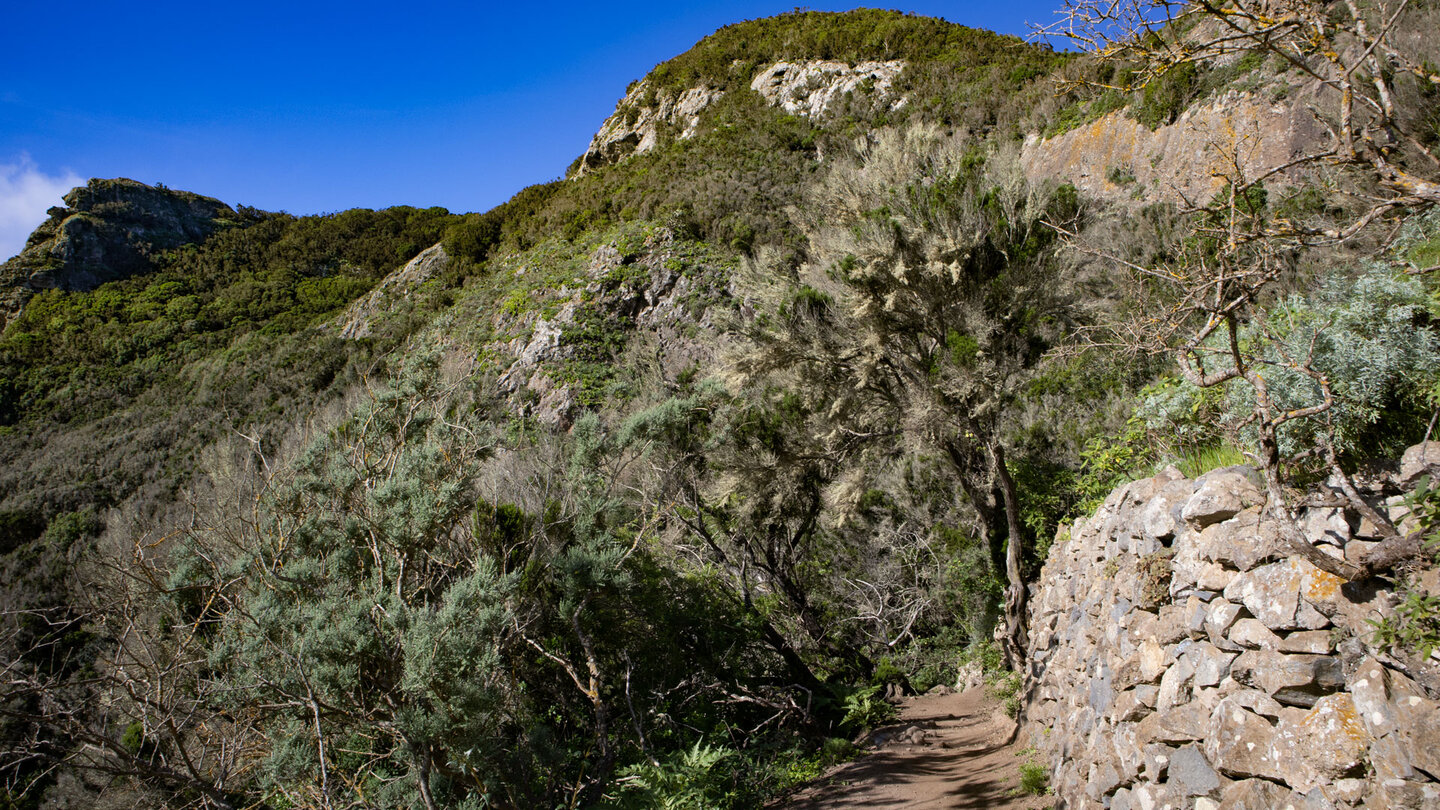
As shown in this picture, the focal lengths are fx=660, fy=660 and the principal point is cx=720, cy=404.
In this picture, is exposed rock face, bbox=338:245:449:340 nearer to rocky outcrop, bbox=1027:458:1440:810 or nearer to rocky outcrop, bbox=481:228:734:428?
rocky outcrop, bbox=481:228:734:428

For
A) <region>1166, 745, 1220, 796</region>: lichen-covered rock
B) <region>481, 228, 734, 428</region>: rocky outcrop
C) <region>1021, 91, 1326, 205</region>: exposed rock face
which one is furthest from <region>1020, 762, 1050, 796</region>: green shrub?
<region>481, 228, 734, 428</region>: rocky outcrop

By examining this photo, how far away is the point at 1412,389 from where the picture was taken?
2.89 metres

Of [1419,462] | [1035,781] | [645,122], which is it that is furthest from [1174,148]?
[645,122]

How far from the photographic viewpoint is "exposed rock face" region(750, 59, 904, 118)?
28812mm

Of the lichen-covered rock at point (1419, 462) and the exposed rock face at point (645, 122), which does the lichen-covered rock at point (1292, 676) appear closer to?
the lichen-covered rock at point (1419, 462)

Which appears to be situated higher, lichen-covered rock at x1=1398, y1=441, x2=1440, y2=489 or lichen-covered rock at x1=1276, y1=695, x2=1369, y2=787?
lichen-covered rock at x1=1398, y1=441, x2=1440, y2=489

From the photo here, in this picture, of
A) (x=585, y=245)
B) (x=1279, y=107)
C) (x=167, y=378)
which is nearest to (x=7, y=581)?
(x=167, y=378)

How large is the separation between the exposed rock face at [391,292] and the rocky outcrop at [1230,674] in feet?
99.2

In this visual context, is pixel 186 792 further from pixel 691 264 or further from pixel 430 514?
pixel 691 264

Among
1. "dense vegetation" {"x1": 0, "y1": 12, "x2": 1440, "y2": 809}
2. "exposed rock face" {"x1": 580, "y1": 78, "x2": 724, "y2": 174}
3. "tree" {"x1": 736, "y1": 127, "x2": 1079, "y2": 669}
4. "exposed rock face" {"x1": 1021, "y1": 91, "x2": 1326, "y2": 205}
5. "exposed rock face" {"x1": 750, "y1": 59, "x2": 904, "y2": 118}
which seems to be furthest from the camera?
"exposed rock face" {"x1": 580, "y1": 78, "x2": 724, "y2": 174}

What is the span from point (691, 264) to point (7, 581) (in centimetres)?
2117

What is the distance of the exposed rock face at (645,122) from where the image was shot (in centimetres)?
3272

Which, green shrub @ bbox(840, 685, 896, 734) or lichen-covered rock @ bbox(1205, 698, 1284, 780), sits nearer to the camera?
lichen-covered rock @ bbox(1205, 698, 1284, 780)

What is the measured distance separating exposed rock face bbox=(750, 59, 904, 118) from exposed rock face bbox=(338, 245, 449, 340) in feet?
58.1
